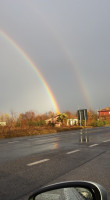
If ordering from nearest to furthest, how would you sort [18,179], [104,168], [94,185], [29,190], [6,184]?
1. [94,185]
2. [29,190]
3. [6,184]
4. [18,179]
5. [104,168]

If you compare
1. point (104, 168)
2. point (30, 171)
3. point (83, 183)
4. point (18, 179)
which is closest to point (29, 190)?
point (18, 179)

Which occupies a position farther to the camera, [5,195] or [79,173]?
[79,173]

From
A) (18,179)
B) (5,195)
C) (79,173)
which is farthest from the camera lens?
(79,173)

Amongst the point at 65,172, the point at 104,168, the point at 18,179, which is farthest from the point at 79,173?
the point at 18,179

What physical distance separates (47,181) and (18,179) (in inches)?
28.7

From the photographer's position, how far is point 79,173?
651 cm

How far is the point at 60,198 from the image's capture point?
1705 millimetres

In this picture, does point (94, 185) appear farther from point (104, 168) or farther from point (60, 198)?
point (104, 168)

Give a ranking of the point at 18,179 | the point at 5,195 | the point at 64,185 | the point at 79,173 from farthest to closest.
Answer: the point at 79,173 < the point at 18,179 < the point at 5,195 < the point at 64,185

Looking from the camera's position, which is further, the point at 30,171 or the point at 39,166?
the point at 39,166

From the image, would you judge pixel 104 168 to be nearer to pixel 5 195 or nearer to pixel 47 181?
pixel 47 181

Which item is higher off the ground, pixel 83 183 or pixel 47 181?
pixel 83 183

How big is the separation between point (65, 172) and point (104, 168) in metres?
1.35

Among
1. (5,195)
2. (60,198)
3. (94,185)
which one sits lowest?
(5,195)
